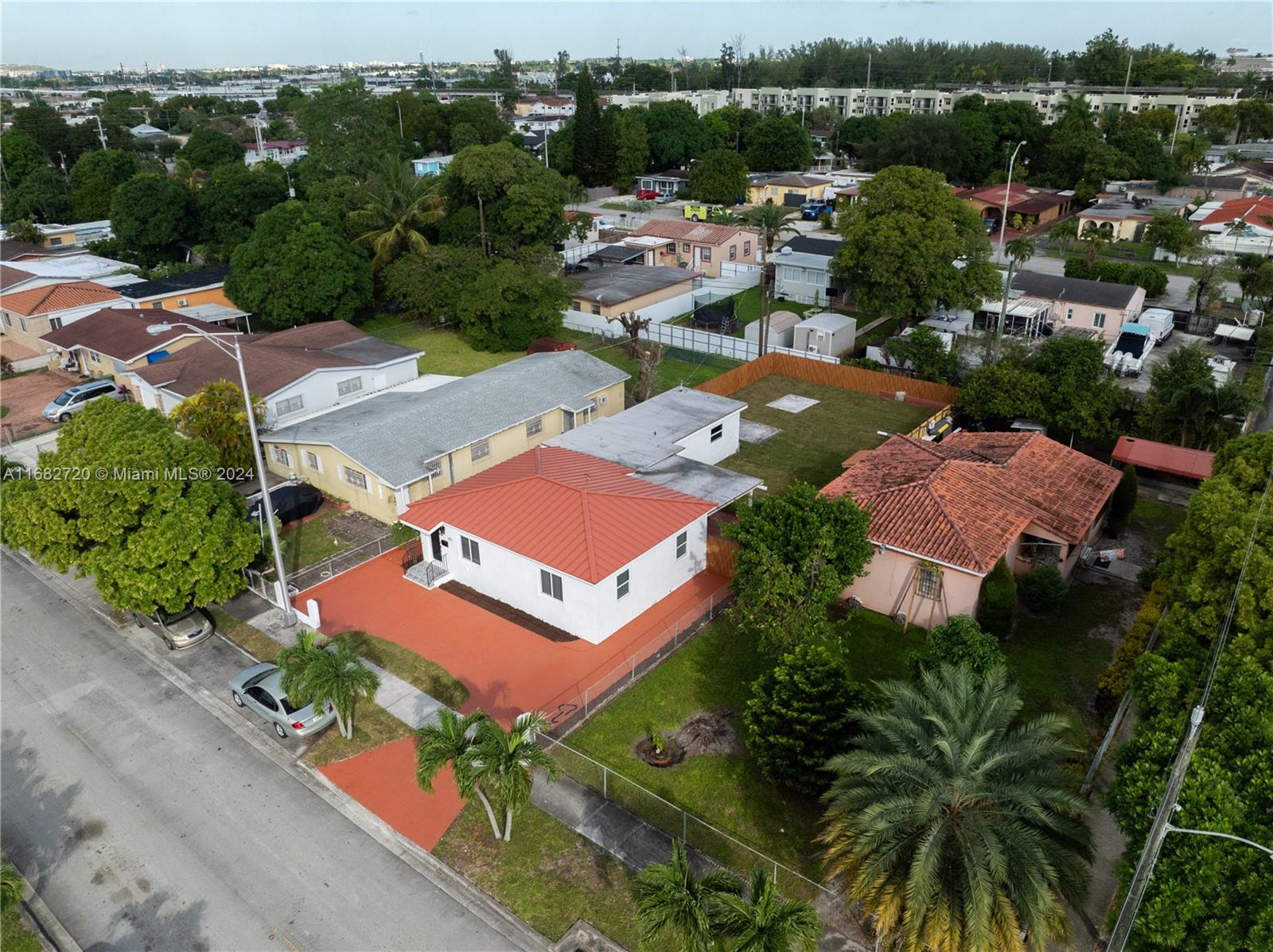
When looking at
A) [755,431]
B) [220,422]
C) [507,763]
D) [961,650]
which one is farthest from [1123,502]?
[220,422]

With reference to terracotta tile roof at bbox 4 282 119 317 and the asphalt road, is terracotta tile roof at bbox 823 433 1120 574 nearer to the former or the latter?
the asphalt road

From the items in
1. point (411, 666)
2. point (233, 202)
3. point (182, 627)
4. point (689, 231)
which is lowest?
point (411, 666)

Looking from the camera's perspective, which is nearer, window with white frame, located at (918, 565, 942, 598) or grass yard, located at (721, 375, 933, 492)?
window with white frame, located at (918, 565, 942, 598)

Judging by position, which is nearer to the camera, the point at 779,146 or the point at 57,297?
the point at 57,297

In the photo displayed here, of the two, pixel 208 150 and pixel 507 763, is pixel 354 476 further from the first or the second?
pixel 208 150

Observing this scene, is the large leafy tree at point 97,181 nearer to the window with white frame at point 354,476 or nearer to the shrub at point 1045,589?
the window with white frame at point 354,476

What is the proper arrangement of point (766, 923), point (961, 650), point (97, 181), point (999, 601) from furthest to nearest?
1. point (97, 181)
2. point (999, 601)
3. point (961, 650)
4. point (766, 923)

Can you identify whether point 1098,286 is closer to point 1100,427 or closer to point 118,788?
point 1100,427

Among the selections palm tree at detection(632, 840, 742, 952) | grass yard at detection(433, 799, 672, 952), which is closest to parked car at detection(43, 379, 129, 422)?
grass yard at detection(433, 799, 672, 952)
